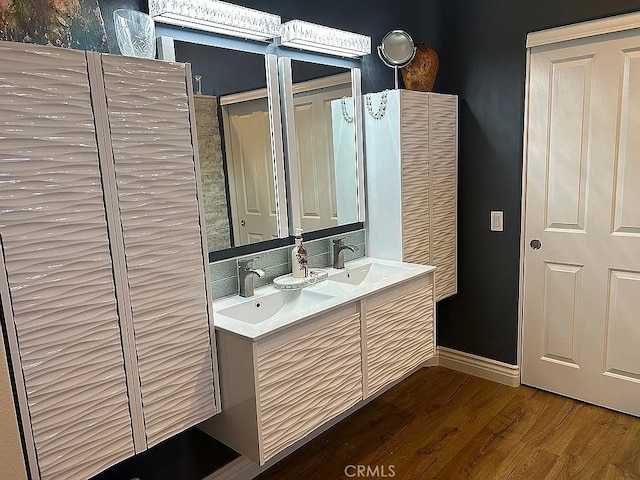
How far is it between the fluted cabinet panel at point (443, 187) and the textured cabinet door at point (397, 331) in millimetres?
489

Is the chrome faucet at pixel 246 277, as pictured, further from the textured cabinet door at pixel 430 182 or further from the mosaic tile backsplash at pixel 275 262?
the textured cabinet door at pixel 430 182

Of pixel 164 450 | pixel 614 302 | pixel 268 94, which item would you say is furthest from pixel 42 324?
pixel 614 302

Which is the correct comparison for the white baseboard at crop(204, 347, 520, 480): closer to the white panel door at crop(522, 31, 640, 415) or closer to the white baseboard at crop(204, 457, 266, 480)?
the white baseboard at crop(204, 457, 266, 480)

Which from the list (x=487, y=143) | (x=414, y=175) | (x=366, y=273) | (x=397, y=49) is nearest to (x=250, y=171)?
(x=366, y=273)

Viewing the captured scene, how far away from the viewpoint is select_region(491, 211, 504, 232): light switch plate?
2908mm

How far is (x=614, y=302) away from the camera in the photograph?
8.48 feet

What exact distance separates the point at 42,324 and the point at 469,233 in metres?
2.49

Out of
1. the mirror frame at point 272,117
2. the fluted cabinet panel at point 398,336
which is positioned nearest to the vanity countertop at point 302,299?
the fluted cabinet panel at point 398,336

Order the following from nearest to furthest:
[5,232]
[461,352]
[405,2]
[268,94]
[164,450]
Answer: [5,232] < [164,450] < [268,94] < [405,2] < [461,352]

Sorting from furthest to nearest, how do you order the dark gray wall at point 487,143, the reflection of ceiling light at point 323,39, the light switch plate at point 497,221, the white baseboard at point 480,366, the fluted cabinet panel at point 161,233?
the white baseboard at point 480,366
the light switch plate at point 497,221
the dark gray wall at point 487,143
the reflection of ceiling light at point 323,39
the fluted cabinet panel at point 161,233

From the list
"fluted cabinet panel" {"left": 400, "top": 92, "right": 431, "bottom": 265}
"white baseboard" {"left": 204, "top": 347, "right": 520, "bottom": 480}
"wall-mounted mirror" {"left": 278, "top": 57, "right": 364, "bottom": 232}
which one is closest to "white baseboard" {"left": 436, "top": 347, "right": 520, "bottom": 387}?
"white baseboard" {"left": 204, "top": 347, "right": 520, "bottom": 480}

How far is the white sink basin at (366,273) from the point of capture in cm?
251

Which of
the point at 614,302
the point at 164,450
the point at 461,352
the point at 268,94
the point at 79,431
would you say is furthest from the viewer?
the point at 461,352

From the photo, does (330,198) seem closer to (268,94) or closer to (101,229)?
(268,94)
